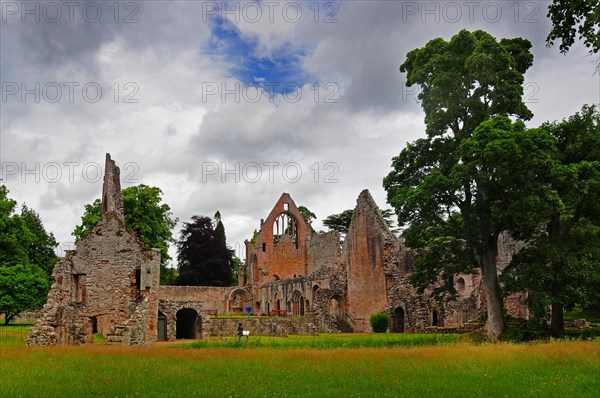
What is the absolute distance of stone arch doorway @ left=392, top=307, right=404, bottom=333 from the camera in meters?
37.3

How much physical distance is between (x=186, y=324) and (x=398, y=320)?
14.6 metres

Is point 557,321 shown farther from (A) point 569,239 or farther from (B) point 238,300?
(B) point 238,300

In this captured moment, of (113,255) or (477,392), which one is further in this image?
(113,255)

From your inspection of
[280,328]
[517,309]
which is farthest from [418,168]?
[517,309]

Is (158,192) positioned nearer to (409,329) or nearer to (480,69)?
(409,329)

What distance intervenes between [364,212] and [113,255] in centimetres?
2070

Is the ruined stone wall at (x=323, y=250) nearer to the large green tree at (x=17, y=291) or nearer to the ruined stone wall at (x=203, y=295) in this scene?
the ruined stone wall at (x=203, y=295)

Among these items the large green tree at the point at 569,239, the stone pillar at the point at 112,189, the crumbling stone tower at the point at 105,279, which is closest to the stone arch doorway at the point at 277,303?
the stone pillar at the point at 112,189

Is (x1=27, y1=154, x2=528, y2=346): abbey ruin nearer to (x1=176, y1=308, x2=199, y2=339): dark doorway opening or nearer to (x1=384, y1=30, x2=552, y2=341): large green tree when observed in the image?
(x1=176, y1=308, x2=199, y2=339): dark doorway opening

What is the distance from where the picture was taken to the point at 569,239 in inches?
958

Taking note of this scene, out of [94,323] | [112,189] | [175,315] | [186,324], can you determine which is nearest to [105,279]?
[94,323]

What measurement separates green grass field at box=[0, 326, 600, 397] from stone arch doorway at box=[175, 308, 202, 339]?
56.0 ft

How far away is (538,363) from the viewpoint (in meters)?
15.0

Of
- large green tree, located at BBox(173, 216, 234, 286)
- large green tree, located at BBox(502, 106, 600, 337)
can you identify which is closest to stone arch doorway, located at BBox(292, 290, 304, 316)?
large green tree, located at BBox(173, 216, 234, 286)
